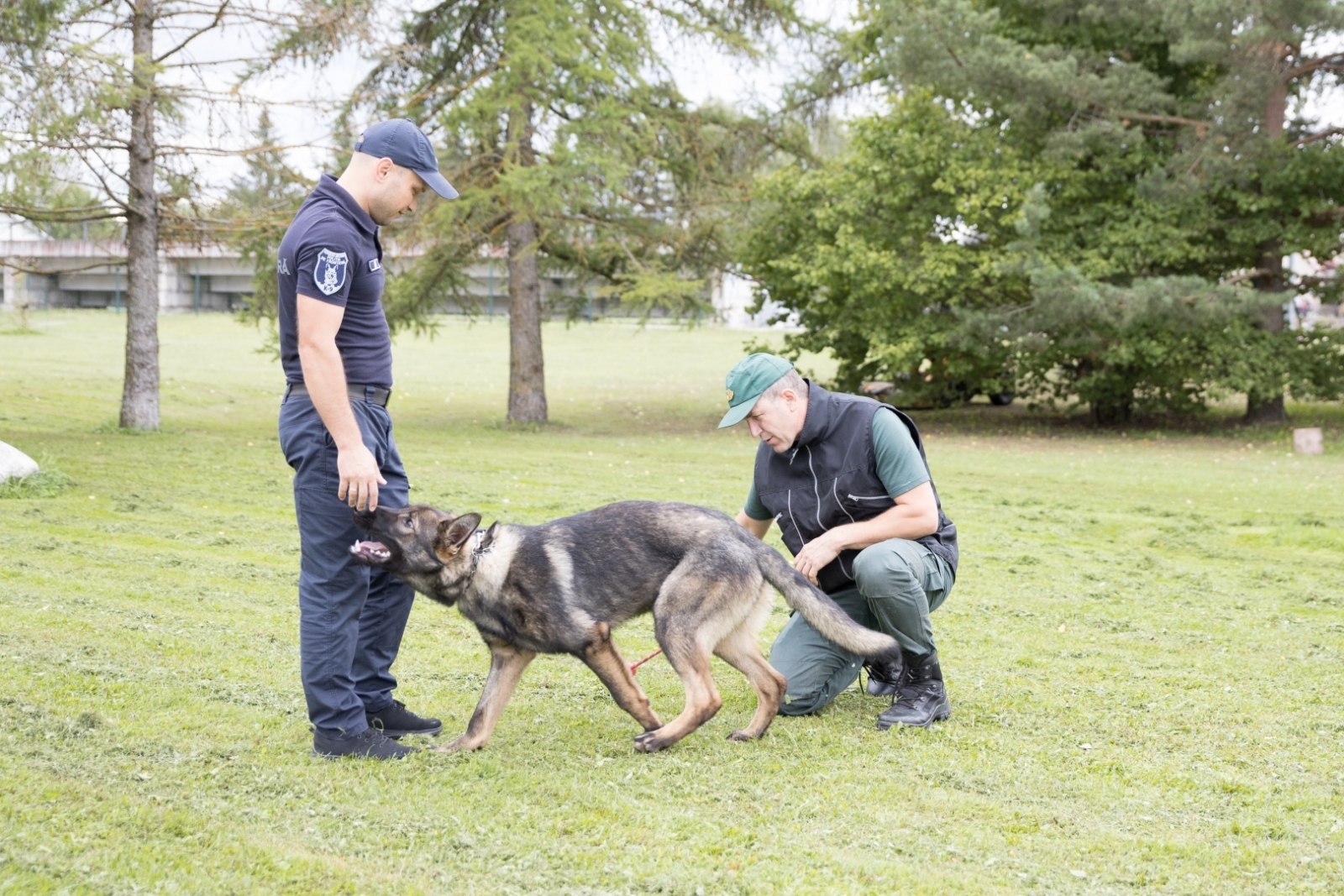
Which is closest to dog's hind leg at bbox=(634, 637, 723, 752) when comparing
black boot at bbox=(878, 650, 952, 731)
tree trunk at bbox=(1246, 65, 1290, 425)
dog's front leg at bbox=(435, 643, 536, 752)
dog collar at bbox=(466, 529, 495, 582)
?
dog's front leg at bbox=(435, 643, 536, 752)

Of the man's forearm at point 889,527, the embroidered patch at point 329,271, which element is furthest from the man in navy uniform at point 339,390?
the man's forearm at point 889,527

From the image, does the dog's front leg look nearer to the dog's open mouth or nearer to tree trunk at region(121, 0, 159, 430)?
the dog's open mouth

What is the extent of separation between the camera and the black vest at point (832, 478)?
500 centimetres

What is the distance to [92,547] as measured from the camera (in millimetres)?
7863

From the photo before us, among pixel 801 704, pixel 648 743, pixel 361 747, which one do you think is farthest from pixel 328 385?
pixel 801 704

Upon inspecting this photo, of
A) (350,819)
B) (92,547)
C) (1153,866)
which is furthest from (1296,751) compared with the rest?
(92,547)

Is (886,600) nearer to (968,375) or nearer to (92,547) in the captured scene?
(92,547)

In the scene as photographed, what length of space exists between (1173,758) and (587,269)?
17914 millimetres

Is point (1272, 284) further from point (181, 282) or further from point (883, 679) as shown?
point (181, 282)

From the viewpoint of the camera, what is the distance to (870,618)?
17.4 feet

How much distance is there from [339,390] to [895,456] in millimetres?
2287

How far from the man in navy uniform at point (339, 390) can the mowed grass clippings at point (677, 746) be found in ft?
1.13

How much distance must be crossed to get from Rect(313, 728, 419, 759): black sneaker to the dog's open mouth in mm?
679

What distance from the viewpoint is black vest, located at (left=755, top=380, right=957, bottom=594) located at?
197 inches
